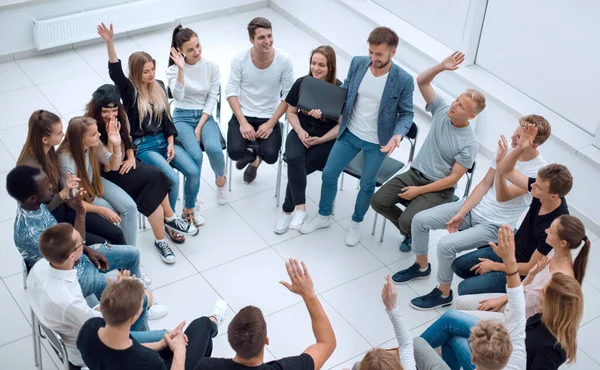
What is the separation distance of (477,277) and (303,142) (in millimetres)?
1553

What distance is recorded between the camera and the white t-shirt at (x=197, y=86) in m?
5.09

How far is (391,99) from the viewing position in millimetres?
4730

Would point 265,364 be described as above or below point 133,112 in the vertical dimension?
above

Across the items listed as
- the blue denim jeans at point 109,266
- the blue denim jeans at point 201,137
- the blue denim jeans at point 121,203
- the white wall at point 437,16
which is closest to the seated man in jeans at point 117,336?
the blue denim jeans at point 109,266

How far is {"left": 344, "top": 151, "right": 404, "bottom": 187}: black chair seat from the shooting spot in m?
4.97

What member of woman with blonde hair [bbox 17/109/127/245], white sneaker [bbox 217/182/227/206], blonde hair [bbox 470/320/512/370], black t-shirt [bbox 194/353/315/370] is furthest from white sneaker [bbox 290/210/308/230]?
blonde hair [bbox 470/320/512/370]

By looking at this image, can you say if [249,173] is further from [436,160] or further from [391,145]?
[436,160]

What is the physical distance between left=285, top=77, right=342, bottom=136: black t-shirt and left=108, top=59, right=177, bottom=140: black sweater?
2.88 feet

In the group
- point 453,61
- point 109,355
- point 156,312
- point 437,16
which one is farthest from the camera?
point 437,16

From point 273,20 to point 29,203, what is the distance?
476 centimetres

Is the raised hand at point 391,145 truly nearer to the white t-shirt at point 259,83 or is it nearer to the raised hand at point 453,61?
the raised hand at point 453,61

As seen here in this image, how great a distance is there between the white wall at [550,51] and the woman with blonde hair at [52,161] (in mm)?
3501

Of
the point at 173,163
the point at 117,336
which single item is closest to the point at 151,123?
the point at 173,163

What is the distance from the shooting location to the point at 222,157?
5141mm
